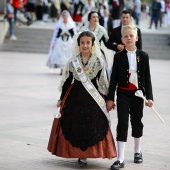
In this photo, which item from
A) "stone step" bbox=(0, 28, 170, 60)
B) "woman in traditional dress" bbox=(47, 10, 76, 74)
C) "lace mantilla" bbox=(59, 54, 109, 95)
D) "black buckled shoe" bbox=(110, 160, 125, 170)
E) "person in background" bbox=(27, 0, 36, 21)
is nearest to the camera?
"black buckled shoe" bbox=(110, 160, 125, 170)

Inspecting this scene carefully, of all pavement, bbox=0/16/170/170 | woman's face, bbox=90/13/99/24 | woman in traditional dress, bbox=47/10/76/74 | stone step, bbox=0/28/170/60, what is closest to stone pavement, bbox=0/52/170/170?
pavement, bbox=0/16/170/170

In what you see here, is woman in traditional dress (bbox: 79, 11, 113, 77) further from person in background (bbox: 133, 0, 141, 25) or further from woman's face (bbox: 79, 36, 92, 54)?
person in background (bbox: 133, 0, 141, 25)

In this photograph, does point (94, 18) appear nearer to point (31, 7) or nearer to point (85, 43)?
point (85, 43)

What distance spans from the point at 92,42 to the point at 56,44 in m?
11.6

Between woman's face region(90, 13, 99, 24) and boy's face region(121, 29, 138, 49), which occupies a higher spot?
boy's face region(121, 29, 138, 49)

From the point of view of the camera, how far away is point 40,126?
10352mm

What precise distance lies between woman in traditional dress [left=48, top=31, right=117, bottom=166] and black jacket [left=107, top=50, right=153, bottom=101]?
113mm

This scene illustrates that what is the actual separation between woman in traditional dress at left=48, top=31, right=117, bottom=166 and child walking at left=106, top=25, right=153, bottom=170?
0.11 m

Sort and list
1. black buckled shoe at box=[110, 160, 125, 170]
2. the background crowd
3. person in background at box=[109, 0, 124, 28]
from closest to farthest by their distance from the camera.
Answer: black buckled shoe at box=[110, 160, 125, 170], person in background at box=[109, 0, 124, 28], the background crowd

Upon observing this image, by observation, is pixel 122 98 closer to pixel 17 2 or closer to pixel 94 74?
pixel 94 74

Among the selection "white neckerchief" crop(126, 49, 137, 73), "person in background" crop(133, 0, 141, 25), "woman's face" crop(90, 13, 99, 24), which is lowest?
"person in background" crop(133, 0, 141, 25)

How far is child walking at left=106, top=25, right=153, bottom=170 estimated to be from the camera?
7.60 m

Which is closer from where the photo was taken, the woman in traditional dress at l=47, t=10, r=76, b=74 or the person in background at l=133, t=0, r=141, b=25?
the woman in traditional dress at l=47, t=10, r=76, b=74

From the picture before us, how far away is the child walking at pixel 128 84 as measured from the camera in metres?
7.60
